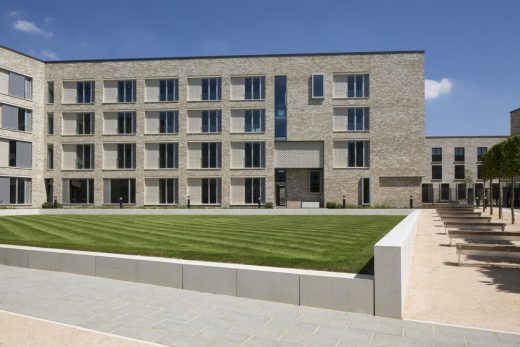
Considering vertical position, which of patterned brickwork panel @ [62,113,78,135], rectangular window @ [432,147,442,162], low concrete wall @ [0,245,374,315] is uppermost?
patterned brickwork panel @ [62,113,78,135]

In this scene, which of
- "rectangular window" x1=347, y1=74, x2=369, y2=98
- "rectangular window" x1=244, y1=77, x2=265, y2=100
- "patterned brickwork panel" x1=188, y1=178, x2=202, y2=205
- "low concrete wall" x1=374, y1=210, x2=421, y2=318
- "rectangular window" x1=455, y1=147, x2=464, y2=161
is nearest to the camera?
"low concrete wall" x1=374, y1=210, x2=421, y2=318

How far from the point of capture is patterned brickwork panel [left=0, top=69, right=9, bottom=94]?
3775 cm

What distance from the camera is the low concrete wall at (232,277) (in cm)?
702

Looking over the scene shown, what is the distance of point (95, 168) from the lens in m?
43.1

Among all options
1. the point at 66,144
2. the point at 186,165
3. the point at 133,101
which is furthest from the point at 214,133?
the point at 66,144

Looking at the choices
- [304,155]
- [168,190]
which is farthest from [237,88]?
[168,190]

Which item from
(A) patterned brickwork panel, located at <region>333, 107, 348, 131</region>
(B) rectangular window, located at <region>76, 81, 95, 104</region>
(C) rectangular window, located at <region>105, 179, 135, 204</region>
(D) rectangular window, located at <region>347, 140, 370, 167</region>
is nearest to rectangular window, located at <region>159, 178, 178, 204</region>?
(C) rectangular window, located at <region>105, 179, 135, 204</region>

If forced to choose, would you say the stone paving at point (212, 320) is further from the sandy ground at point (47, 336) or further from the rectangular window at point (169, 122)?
the rectangular window at point (169, 122)

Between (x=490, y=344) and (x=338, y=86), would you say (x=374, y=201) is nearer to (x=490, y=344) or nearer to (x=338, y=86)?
(x=338, y=86)

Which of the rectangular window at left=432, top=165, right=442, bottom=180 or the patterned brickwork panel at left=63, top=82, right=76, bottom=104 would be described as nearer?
the patterned brickwork panel at left=63, top=82, right=76, bottom=104

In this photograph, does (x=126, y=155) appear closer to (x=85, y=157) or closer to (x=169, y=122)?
(x=85, y=157)

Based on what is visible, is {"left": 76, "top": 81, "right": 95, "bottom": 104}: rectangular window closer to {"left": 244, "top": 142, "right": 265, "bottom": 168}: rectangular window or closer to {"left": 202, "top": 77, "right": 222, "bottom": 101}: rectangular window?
{"left": 202, "top": 77, "right": 222, "bottom": 101}: rectangular window

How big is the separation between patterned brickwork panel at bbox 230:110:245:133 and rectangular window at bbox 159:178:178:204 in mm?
7848

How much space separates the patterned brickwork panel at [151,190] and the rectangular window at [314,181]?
1546 centimetres
